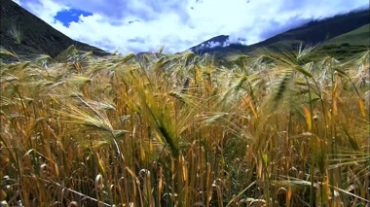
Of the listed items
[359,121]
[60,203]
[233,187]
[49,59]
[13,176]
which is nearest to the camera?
[359,121]

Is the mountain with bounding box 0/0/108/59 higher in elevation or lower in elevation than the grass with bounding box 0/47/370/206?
higher

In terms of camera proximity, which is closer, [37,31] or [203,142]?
[203,142]

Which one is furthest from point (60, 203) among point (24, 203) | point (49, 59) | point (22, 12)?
point (22, 12)

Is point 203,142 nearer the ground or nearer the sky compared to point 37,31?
nearer the ground

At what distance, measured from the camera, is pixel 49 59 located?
5809 millimetres

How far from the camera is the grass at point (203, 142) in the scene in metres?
1.99

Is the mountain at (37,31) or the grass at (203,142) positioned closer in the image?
the grass at (203,142)

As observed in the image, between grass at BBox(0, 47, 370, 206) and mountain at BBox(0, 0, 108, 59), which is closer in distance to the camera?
grass at BBox(0, 47, 370, 206)

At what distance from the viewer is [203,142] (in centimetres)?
272

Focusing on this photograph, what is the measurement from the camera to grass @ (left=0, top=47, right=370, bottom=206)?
6.51ft

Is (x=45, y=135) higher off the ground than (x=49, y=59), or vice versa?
(x=49, y=59)

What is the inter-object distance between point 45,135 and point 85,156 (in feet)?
1.08

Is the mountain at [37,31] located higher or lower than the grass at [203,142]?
higher

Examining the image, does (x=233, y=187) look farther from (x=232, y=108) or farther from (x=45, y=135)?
(x=45, y=135)
